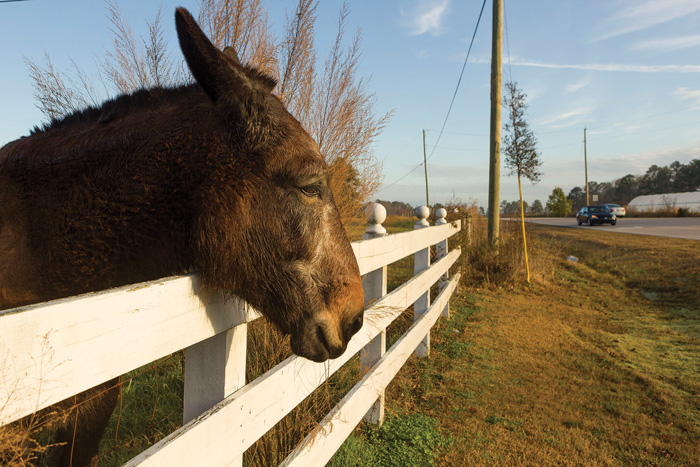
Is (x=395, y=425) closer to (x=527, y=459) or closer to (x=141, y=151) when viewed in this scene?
(x=527, y=459)

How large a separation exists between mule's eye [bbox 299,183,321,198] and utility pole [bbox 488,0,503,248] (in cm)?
934

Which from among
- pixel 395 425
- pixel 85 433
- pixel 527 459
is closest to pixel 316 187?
pixel 85 433

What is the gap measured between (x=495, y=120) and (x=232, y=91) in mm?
10261

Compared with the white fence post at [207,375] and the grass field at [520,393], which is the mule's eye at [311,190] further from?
the grass field at [520,393]

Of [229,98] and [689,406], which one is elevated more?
[229,98]

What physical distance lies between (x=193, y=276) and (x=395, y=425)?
2.75 metres

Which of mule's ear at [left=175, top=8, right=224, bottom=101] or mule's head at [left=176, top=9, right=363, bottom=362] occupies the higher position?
mule's ear at [left=175, top=8, right=224, bottom=101]

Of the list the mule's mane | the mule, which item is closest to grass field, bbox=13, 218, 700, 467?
the mule

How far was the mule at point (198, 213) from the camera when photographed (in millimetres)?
1441

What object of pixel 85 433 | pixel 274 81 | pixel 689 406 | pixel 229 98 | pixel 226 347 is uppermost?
pixel 274 81

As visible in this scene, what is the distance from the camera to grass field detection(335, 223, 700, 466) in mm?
3230

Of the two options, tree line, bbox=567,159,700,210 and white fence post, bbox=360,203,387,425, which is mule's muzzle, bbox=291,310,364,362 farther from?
tree line, bbox=567,159,700,210

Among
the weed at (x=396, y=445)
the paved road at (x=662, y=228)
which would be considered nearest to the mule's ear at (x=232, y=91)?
the weed at (x=396, y=445)

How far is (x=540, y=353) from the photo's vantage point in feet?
17.5
